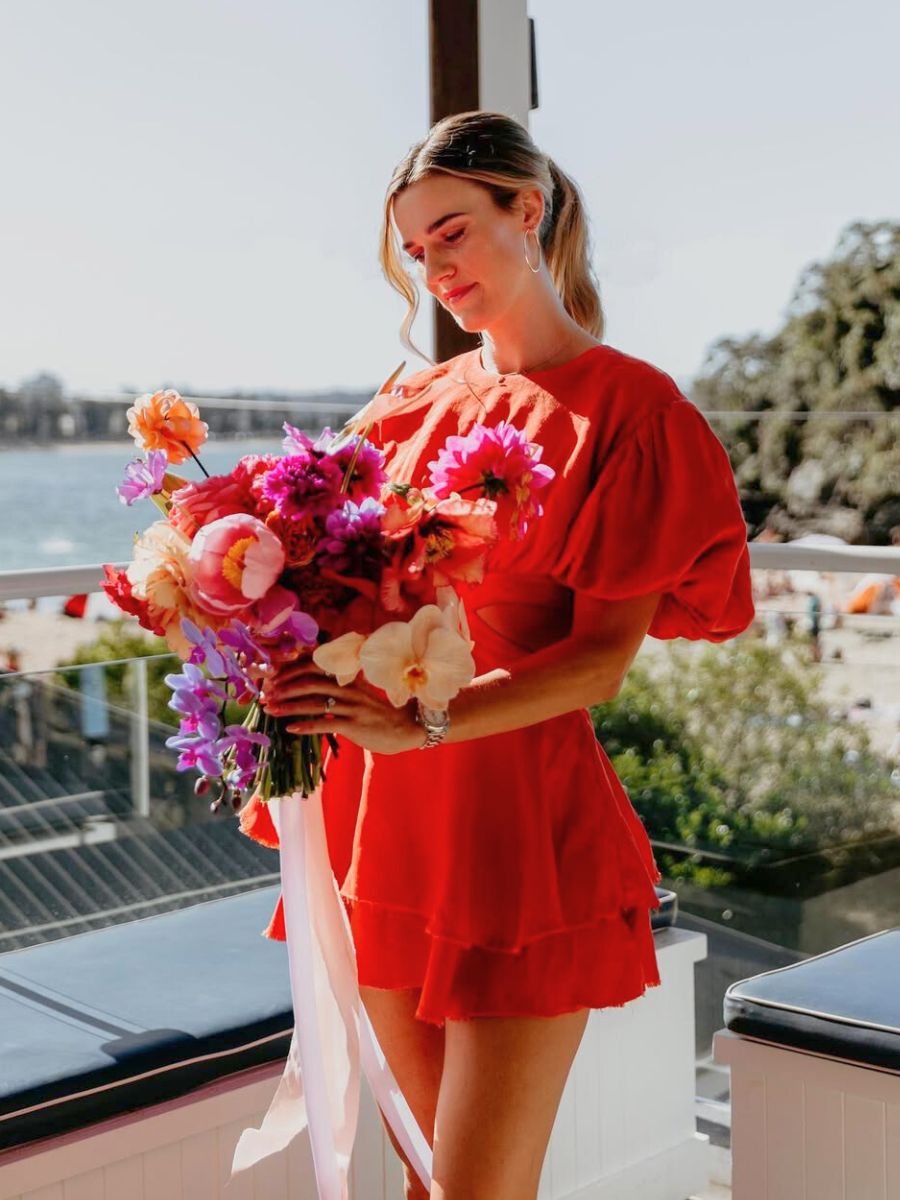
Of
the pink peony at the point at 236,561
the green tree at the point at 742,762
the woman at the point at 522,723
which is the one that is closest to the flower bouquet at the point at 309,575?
the pink peony at the point at 236,561

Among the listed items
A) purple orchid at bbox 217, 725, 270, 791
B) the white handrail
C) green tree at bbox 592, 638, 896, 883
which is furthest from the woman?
green tree at bbox 592, 638, 896, 883

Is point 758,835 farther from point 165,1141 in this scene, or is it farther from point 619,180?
point 619,180

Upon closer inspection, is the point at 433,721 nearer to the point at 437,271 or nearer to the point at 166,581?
the point at 166,581

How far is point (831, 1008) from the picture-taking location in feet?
8.29

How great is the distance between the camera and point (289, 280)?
1572 inches

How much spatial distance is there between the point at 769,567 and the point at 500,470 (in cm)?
198

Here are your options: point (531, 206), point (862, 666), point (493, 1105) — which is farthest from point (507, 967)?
point (862, 666)

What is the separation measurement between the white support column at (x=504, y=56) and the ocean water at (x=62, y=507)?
1584 inches

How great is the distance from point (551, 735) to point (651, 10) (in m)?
30.0

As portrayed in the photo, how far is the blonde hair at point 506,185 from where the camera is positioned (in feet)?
5.83

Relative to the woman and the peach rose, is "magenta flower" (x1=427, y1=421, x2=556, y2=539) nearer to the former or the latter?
the woman

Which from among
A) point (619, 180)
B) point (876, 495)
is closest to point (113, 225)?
point (619, 180)

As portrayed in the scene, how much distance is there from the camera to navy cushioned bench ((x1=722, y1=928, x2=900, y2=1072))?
96.1 inches

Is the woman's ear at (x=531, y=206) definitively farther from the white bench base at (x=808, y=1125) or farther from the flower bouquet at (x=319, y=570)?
the white bench base at (x=808, y=1125)
